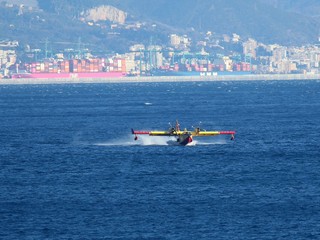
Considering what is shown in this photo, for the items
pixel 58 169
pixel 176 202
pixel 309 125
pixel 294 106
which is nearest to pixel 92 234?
pixel 176 202

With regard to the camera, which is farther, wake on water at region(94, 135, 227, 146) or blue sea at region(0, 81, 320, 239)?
wake on water at region(94, 135, 227, 146)

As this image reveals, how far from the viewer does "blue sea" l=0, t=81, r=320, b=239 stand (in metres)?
64.0

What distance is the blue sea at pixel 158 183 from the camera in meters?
64.0

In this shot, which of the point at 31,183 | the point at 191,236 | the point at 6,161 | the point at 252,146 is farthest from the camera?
the point at 252,146

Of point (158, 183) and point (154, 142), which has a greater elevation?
point (158, 183)

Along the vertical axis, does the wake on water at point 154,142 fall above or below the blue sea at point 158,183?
below

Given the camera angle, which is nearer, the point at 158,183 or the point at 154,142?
the point at 158,183

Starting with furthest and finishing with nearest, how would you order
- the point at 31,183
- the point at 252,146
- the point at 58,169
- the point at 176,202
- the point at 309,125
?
the point at 309,125
the point at 252,146
the point at 58,169
the point at 31,183
the point at 176,202

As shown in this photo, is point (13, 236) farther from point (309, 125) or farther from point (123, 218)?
point (309, 125)

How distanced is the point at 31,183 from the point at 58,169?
24.3ft

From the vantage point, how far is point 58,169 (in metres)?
→ 86.8

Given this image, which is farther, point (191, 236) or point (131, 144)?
point (131, 144)

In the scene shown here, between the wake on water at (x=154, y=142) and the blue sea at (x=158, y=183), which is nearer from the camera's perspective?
the blue sea at (x=158, y=183)

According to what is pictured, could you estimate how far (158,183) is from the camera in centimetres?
7838
